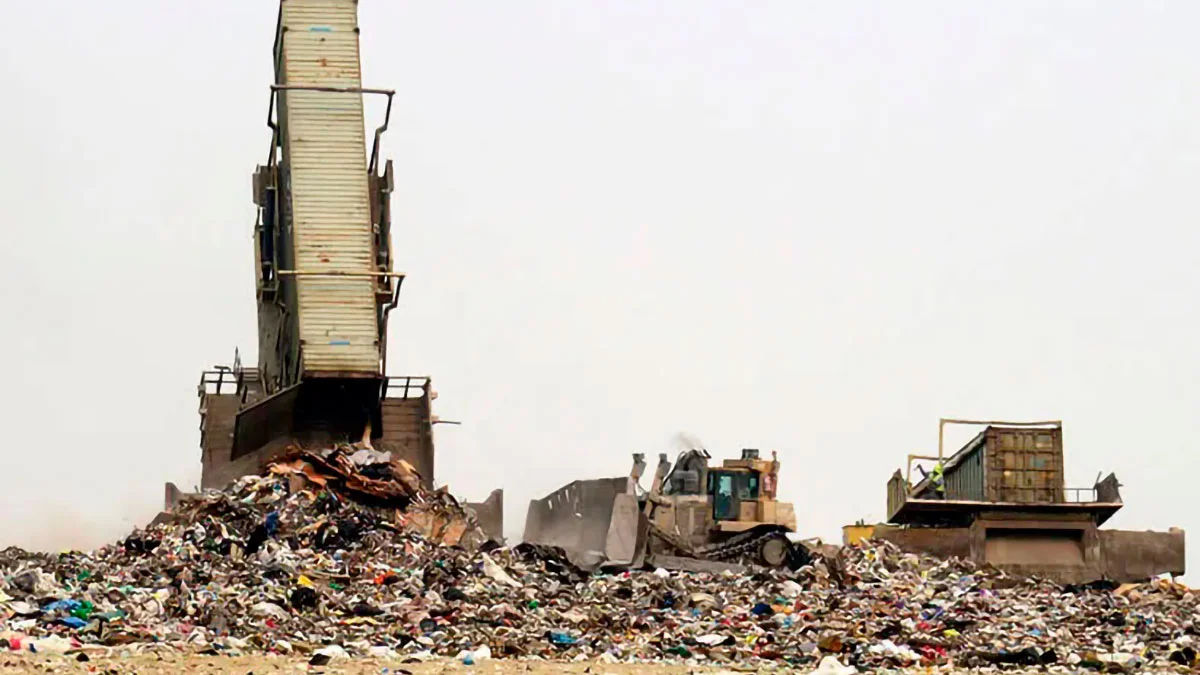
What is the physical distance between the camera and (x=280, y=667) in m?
12.3

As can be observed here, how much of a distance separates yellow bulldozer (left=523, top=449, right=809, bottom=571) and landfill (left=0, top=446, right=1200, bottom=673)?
882 mm

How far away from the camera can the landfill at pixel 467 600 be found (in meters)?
14.1

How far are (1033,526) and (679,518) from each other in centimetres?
433

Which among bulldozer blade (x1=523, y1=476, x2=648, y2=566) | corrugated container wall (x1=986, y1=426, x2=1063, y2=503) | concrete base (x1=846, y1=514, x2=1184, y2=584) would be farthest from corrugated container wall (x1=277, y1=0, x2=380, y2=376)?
corrugated container wall (x1=986, y1=426, x2=1063, y2=503)

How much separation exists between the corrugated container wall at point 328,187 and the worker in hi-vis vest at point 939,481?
20.9ft

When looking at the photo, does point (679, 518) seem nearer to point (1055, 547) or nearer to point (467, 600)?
point (1055, 547)

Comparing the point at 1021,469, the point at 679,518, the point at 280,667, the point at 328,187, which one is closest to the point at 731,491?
the point at 679,518

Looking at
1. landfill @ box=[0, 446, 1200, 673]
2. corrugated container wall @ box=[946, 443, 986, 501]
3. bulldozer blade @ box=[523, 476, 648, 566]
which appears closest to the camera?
landfill @ box=[0, 446, 1200, 673]

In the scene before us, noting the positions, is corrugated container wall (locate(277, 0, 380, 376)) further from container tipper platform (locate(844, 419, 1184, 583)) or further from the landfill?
container tipper platform (locate(844, 419, 1184, 583))

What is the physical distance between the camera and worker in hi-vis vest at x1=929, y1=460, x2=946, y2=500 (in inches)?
981

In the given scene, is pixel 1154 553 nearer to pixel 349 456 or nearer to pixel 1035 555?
pixel 1035 555

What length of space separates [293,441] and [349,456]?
1027 millimetres

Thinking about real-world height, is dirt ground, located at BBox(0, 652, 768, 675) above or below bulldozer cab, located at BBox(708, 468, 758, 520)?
below

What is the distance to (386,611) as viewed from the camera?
50.6 ft
